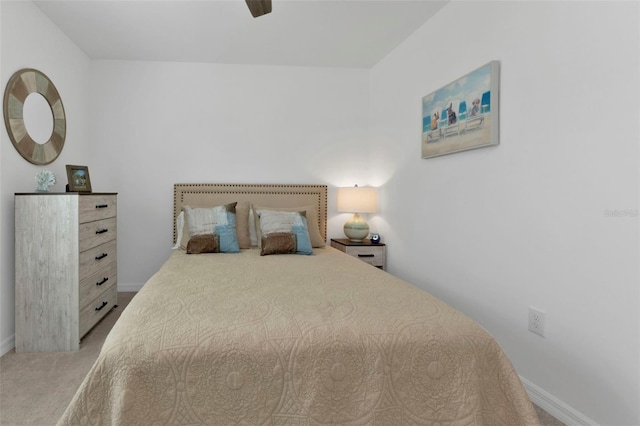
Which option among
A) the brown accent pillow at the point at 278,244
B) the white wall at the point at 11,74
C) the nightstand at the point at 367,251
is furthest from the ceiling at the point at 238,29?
the nightstand at the point at 367,251

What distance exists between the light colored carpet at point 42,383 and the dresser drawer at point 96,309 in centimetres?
11

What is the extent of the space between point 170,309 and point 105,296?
1916 mm

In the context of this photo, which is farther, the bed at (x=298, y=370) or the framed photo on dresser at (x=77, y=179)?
the framed photo on dresser at (x=77, y=179)

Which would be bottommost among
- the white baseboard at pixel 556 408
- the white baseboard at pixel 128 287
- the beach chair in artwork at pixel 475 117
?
the white baseboard at pixel 556 408

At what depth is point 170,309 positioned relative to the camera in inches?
59.1

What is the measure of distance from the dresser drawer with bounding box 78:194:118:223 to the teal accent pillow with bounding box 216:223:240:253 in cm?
89

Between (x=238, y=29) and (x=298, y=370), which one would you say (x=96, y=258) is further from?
(x=298, y=370)

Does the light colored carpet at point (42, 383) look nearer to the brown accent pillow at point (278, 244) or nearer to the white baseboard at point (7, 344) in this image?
the white baseboard at point (7, 344)

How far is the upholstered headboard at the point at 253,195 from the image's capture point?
371 cm

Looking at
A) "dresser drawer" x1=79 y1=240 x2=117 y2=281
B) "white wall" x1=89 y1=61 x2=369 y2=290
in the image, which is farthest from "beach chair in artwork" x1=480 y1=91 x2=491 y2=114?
"dresser drawer" x1=79 y1=240 x2=117 y2=281

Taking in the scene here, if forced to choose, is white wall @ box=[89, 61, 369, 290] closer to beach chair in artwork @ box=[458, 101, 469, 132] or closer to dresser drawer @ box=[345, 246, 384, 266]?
dresser drawer @ box=[345, 246, 384, 266]

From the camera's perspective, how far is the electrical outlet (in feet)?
6.13

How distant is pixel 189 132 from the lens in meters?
3.78

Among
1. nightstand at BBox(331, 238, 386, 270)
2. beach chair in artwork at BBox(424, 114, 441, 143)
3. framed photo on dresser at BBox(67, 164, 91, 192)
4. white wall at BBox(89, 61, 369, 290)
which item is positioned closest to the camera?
beach chair in artwork at BBox(424, 114, 441, 143)
